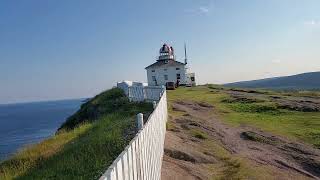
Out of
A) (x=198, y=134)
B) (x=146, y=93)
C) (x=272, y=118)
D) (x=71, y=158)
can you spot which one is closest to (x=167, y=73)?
(x=272, y=118)

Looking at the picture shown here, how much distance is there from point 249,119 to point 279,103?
940 centimetres

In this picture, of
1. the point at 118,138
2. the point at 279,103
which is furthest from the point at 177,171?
the point at 279,103

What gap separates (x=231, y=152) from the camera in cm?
1770

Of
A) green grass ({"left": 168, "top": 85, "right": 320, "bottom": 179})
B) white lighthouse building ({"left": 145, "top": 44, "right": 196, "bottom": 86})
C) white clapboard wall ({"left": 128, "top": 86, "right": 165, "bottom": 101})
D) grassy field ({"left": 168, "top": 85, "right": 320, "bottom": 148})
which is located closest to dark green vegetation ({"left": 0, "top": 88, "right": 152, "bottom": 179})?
green grass ({"left": 168, "top": 85, "right": 320, "bottom": 179})

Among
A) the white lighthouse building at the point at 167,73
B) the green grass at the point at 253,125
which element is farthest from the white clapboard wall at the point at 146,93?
the white lighthouse building at the point at 167,73

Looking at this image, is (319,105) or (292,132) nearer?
(292,132)

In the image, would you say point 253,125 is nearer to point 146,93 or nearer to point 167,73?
point 146,93

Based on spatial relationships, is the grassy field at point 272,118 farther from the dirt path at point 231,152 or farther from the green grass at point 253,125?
the dirt path at point 231,152

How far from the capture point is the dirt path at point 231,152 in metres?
14.1

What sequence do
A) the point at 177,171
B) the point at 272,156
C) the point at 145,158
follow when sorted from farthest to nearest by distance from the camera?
the point at 272,156, the point at 177,171, the point at 145,158

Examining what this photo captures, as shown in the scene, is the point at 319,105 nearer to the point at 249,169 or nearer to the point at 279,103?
the point at 279,103

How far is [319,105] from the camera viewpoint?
3747 centimetres

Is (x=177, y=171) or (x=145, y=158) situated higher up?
(x=145, y=158)

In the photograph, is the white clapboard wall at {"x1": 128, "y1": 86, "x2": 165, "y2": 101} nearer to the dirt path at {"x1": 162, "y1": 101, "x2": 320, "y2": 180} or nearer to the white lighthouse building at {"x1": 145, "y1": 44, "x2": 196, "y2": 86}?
the dirt path at {"x1": 162, "y1": 101, "x2": 320, "y2": 180}
